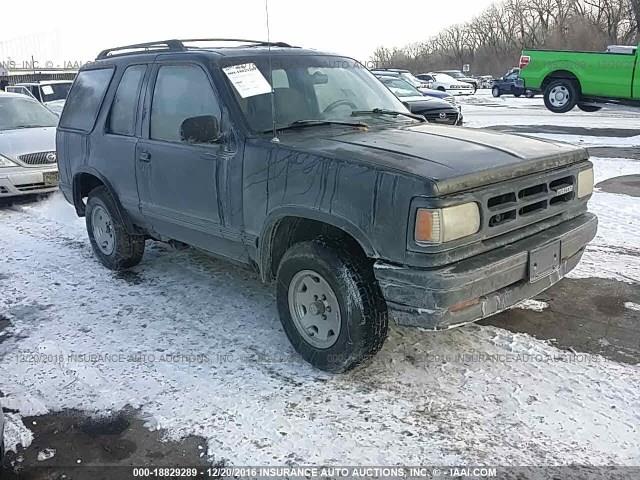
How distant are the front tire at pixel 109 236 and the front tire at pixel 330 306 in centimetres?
220

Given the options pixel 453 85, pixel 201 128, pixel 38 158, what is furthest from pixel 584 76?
pixel 453 85

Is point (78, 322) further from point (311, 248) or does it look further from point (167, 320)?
point (311, 248)

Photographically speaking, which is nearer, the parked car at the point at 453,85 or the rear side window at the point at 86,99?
the rear side window at the point at 86,99

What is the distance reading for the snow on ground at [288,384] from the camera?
9.66 feet

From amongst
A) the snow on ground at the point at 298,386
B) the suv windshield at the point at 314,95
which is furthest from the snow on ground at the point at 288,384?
the suv windshield at the point at 314,95

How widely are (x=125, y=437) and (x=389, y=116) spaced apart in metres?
2.83

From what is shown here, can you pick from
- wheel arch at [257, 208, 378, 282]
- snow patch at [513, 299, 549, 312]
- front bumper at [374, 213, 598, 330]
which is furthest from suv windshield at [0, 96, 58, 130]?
front bumper at [374, 213, 598, 330]

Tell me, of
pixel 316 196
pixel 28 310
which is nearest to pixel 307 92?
pixel 316 196

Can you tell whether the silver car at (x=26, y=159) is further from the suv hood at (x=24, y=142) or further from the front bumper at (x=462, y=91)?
the front bumper at (x=462, y=91)

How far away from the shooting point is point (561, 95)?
16328 mm

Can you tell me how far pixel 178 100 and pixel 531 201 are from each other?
2.62 m

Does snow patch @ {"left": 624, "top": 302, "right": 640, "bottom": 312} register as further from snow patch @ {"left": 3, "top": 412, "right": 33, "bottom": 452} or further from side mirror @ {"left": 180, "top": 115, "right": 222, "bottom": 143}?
snow patch @ {"left": 3, "top": 412, "right": 33, "bottom": 452}

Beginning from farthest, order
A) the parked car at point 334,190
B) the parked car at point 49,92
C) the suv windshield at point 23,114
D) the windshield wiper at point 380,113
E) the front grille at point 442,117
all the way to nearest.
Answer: the parked car at point 49,92
the front grille at point 442,117
the suv windshield at point 23,114
the windshield wiper at point 380,113
the parked car at point 334,190

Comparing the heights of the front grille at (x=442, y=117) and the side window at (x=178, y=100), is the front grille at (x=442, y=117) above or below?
below
